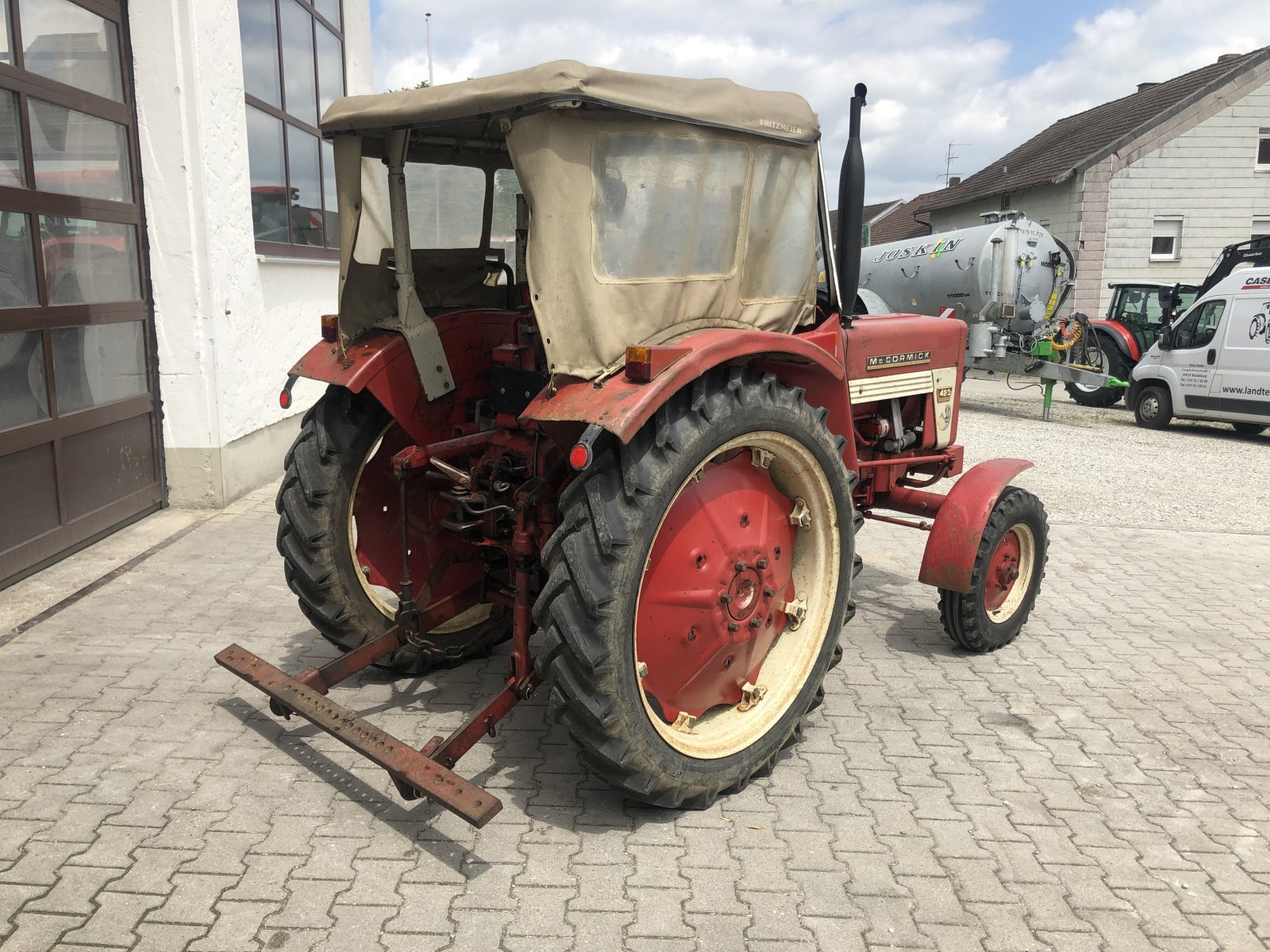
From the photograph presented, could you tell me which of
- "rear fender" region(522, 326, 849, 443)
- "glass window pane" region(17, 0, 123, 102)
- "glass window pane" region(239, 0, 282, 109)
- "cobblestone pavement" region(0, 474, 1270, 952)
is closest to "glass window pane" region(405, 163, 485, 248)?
"rear fender" region(522, 326, 849, 443)

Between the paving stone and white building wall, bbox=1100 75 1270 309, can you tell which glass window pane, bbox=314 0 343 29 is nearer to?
the paving stone

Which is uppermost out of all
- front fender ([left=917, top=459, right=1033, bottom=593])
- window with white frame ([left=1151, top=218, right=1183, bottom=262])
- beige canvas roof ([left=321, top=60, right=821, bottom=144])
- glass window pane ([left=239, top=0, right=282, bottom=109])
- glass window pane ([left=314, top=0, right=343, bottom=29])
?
glass window pane ([left=314, top=0, right=343, bottom=29])

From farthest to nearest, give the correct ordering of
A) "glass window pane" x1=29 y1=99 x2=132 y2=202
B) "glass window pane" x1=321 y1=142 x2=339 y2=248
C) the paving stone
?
"glass window pane" x1=321 y1=142 x2=339 y2=248 < "glass window pane" x1=29 y1=99 x2=132 y2=202 < the paving stone

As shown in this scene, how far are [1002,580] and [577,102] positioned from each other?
10.6 ft

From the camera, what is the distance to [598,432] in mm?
2666

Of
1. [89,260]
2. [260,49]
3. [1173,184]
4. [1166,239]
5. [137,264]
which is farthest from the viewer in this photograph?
[1166,239]

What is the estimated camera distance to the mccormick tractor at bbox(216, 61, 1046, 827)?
2.73 m

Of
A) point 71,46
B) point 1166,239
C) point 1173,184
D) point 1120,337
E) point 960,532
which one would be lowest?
point 960,532

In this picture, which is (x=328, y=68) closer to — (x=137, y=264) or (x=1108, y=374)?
(x=137, y=264)

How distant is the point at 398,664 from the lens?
401 centimetres

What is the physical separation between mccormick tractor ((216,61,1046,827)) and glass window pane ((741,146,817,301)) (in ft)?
0.03

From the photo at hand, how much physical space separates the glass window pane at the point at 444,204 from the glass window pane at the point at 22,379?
9.05 feet

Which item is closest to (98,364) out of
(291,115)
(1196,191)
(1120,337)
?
(291,115)

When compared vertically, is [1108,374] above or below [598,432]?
below
